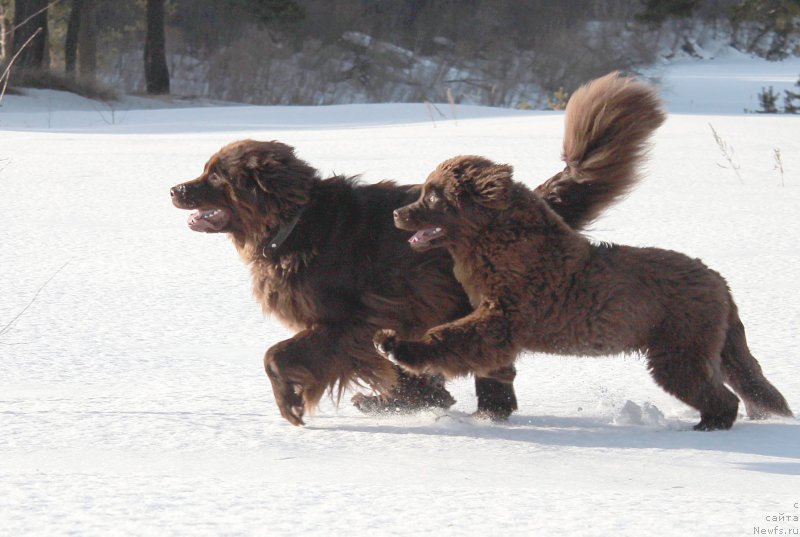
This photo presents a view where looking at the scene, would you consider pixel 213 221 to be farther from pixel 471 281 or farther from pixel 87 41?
pixel 87 41

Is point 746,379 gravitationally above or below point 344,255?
below

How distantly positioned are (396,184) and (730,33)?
138 feet

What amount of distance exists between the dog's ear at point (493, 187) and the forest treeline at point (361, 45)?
17.8 meters

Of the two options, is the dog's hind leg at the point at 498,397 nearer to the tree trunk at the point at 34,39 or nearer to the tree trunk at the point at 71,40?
the tree trunk at the point at 34,39

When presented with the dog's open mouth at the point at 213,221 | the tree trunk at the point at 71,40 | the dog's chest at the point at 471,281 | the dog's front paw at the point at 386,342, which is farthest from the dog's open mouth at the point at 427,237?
the tree trunk at the point at 71,40

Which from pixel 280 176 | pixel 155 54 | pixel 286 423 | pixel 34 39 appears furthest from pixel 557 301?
pixel 155 54

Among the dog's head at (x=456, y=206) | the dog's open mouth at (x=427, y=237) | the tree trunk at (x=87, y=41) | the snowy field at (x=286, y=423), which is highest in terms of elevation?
the dog's head at (x=456, y=206)

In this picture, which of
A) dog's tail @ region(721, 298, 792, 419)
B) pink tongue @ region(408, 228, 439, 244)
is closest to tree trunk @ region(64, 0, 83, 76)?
pink tongue @ region(408, 228, 439, 244)

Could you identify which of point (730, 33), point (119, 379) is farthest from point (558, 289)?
point (730, 33)

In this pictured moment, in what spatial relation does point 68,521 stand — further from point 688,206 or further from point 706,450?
point 688,206

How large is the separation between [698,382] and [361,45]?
33528 mm

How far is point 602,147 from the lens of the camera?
4.55 metres

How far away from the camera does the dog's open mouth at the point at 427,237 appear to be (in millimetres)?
4113

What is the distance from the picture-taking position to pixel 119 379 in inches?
183
